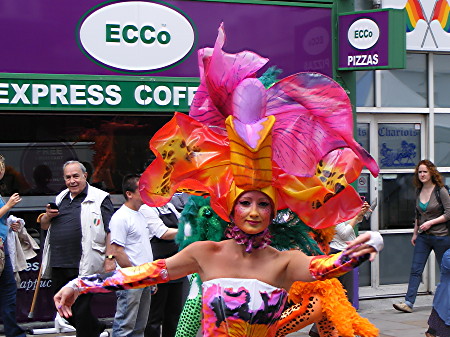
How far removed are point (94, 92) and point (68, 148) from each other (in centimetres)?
68

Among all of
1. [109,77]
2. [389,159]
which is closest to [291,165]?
[109,77]

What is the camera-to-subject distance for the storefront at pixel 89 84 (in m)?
9.55

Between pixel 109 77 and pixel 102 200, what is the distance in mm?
2324

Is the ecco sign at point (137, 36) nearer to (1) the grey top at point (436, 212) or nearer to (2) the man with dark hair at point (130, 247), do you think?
(2) the man with dark hair at point (130, 247)

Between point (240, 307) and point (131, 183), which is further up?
point (131, 183)

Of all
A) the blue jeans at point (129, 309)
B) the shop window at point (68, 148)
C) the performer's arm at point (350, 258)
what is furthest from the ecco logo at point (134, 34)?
the performer's arm at point (350, 258)

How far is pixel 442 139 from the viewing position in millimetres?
12297

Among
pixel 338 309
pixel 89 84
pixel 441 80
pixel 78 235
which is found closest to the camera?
pixel 338 309

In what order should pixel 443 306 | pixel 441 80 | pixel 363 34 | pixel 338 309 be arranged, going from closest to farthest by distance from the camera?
pixel 338 309
pixel 443 306
pixel 363 34
pixel 441 80

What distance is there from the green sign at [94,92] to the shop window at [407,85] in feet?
9.54

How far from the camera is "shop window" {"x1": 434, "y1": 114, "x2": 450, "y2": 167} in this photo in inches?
481

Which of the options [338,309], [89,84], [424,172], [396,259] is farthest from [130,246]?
[396,259]

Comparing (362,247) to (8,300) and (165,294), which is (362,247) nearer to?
(165,294)

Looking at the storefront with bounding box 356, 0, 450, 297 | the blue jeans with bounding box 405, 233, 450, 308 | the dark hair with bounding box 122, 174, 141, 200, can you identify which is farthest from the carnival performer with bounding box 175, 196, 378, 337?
the storefront with bounding box 356, 0, 450, 297
